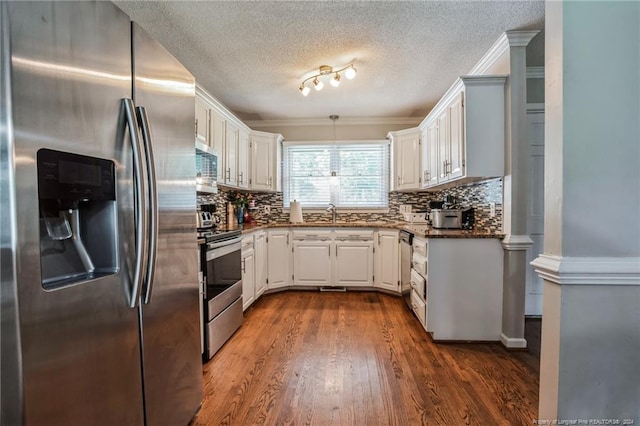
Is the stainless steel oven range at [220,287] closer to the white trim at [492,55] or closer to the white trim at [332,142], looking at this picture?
the white trim at [332,142]

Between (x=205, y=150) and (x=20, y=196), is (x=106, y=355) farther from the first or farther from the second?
(x=205, y=150)

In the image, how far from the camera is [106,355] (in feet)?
3.22

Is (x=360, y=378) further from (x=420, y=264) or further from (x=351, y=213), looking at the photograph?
(x=351, y=213)

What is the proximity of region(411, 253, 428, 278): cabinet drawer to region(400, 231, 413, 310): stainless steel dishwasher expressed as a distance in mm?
123

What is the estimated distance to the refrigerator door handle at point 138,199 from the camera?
105cm

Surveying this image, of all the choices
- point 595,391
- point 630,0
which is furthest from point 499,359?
point 630,0

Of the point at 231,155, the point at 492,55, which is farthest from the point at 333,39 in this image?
the point at 231,155

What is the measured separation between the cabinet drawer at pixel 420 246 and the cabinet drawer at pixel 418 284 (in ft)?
0.67

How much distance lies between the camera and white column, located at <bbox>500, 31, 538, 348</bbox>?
239 cm

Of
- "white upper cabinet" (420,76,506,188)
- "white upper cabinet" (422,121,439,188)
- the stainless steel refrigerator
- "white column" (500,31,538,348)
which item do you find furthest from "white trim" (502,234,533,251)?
the stainless steel refrigerator

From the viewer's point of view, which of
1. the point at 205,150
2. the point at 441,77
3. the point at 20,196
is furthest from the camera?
the point at 441,77

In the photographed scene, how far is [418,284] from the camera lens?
283 centimetres

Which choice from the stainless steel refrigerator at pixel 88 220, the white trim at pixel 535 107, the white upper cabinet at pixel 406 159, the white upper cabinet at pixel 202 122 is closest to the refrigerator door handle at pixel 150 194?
the stainless steel refrigerator at pixel 88 220

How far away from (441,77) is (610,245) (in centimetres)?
254
